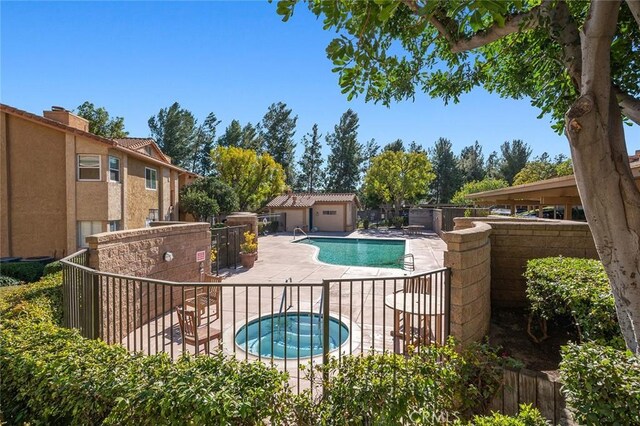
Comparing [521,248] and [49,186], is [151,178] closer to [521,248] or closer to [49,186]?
[49,186]

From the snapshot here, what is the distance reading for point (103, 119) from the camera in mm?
31219

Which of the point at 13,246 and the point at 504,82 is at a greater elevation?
the point at 504,82

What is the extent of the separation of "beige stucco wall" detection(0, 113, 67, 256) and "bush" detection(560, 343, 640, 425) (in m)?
16.8

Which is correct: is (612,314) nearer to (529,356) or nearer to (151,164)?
(529,356)

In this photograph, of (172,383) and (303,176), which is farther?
(303,176)

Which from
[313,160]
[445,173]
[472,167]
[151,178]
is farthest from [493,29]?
[472,167]

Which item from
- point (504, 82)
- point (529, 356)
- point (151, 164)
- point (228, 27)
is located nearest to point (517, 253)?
point (529, 356)

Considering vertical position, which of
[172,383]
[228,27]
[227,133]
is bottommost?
[172,383]

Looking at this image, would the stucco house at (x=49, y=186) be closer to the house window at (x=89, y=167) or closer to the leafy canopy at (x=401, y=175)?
the house window at (x=89, y=167)

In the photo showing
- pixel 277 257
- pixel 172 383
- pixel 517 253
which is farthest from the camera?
pixel 277 257

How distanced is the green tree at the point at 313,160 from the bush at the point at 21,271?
136ft

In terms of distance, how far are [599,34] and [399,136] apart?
49.1 m

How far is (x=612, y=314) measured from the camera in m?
3.74

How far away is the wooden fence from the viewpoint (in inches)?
116
